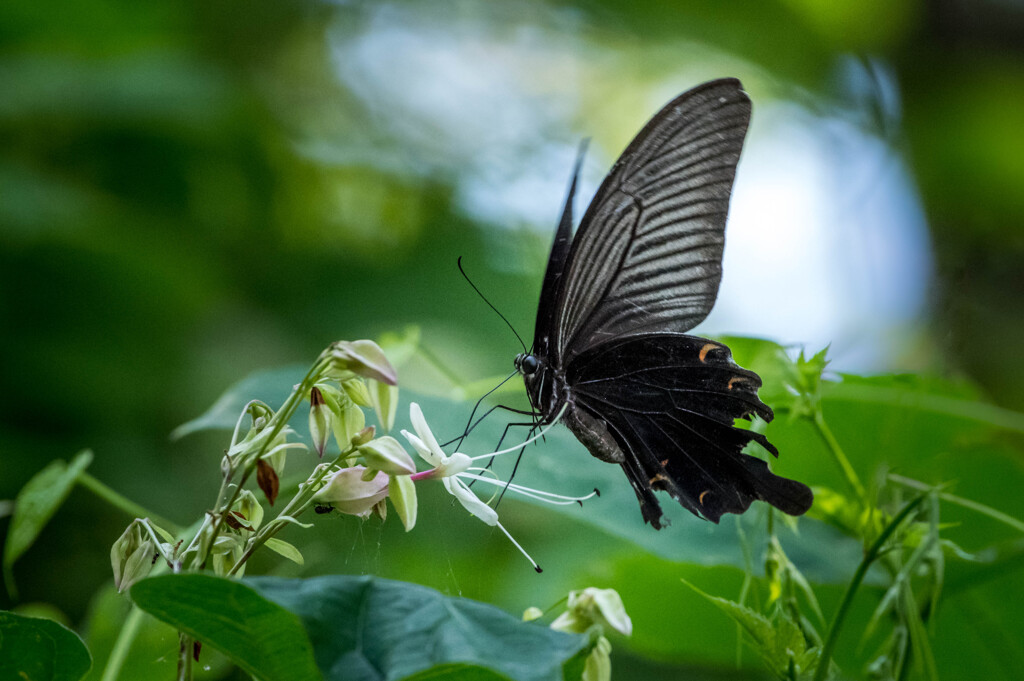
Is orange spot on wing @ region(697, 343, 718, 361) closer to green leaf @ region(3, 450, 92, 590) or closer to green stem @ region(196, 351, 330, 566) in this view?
green stem @ region(196, 351, 330, 566)

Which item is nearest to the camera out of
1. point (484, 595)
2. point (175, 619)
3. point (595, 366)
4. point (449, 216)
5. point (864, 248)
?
point (175, 619)

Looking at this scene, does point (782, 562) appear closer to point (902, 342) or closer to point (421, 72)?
point (902, 342)

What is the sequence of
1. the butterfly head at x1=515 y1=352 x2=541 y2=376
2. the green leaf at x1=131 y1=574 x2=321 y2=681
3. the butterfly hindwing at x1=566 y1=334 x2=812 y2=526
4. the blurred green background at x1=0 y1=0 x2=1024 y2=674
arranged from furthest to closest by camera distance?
the blurred green background at x1=0 y1=0 x2=1024 y2=674
the butterfly head at x1=515 y1=352 x2=541 y2=376
the butterfly hindwing at x1=566 y1=334 x2=812 y2=526
the green leaf at x1=131 y1=574 x2=321 y2=681

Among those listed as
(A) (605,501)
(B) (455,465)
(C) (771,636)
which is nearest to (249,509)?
(B) (455,465)

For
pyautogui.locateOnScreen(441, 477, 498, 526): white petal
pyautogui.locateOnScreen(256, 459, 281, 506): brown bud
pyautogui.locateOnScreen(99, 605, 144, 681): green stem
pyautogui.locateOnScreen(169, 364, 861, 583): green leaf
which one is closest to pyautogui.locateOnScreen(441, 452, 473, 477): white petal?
pyautogui.locateOnScreen(441, 477, 498, 526): white petal

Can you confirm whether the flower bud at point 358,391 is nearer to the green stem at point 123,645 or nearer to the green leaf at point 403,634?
the green leaf at point 403,634

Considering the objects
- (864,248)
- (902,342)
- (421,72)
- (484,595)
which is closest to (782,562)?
(484,595)

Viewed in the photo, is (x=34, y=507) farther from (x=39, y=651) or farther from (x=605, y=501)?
(x=605, y=501)
